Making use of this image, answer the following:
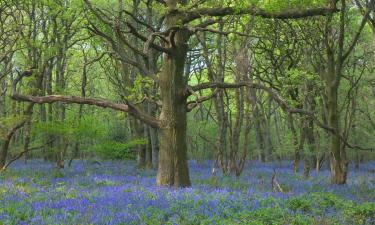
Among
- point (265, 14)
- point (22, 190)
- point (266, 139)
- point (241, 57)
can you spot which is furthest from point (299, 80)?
point (266, 139)

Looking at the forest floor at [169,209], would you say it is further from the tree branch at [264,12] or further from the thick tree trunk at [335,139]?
the tree branch at [264,12]

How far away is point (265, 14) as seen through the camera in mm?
11711

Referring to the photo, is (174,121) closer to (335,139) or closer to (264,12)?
(264,12)

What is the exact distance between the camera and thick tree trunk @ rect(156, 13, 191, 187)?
13188 millimetres

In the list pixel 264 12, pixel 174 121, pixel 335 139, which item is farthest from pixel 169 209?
pixel 335 139

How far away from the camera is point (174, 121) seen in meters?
13.2

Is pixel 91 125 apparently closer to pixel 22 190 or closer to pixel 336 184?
pixel 22 190

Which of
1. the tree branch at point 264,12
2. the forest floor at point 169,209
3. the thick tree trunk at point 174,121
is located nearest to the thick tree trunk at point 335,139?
the forest floor at point 169,209

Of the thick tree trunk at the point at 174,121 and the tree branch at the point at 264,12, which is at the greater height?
the tree branch at the point at 264,12

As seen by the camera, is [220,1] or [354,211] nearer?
[354,211]

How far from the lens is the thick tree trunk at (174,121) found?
1319 cm

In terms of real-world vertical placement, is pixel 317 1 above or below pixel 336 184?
above

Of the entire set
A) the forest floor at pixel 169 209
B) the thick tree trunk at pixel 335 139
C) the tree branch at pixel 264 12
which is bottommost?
the forest floor at pixel 169 209

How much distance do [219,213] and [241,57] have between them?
12257 mm
